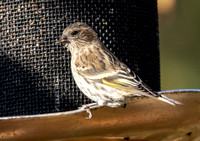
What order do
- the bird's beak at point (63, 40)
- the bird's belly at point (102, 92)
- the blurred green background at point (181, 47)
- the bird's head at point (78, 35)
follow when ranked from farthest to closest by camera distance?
the blurred green background at point (181, 47) < the bird's head at point (78, 35) < the bird's beak at point (63, 40) < the bird's belly at point (102, 92)

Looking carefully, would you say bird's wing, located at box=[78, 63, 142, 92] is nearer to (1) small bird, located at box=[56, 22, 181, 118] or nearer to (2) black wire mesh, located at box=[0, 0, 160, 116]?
(1) small bird, located at box=[56, 22, 181, 118]

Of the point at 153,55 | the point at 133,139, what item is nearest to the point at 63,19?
the point at 153,55

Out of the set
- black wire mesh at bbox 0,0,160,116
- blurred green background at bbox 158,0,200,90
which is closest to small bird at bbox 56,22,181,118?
black wire mesh at bbox 0,0,160,116

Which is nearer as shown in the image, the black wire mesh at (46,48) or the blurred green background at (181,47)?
the black wire mesh at (46,48)

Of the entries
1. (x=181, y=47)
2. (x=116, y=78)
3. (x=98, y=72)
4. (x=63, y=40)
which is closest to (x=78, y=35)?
(x=63, y=40)

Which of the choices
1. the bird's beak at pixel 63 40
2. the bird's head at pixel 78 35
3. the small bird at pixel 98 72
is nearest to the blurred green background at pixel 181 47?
the bird's head at pixel 78 35

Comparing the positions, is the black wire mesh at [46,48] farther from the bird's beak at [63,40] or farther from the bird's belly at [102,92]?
the bird's belly at [102,92]

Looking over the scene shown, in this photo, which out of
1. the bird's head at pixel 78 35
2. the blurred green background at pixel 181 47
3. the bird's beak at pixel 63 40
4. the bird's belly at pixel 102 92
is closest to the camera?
the bird's belly at pixel 102 92
